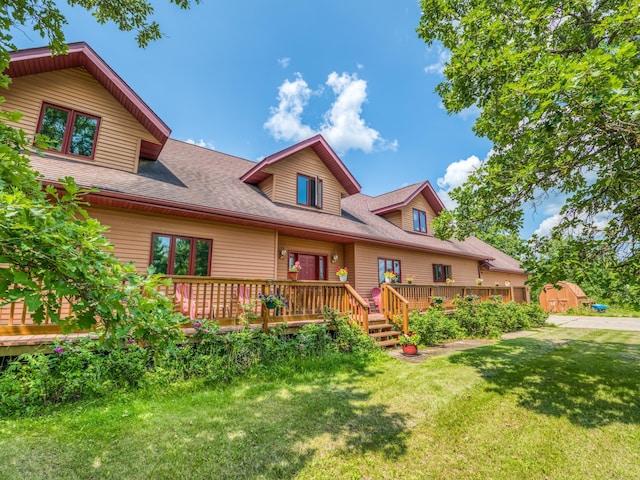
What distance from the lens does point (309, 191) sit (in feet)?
39.7

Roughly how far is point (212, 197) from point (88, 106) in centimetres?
384

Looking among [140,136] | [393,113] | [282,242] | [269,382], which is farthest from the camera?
[393,113]

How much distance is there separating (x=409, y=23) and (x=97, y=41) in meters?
8.76

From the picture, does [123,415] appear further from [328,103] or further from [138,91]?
[328,103]

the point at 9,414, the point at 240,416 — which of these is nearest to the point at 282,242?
the point at 240,416

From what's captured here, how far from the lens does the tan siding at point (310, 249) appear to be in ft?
34.2

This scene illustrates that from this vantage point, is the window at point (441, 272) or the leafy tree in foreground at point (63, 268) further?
the window at point (441, 272)

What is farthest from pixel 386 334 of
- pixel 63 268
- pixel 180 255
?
pixel 63 268

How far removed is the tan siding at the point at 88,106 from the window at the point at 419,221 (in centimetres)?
1259

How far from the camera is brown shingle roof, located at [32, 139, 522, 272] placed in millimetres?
6887

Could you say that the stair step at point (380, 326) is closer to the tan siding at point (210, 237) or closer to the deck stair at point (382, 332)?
the deck stair at point (382, 332)

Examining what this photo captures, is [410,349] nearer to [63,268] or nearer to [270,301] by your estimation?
[270,301]

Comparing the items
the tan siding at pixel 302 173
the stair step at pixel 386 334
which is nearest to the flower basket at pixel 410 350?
the stair step at pixel 386 334

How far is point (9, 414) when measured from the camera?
4.04 metres
